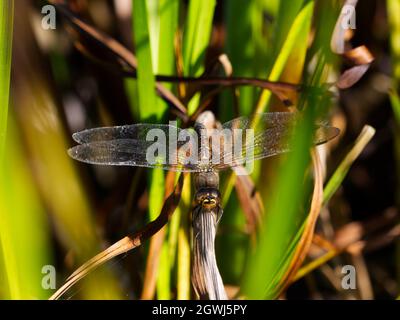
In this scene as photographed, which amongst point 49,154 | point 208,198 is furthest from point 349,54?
point 49,154

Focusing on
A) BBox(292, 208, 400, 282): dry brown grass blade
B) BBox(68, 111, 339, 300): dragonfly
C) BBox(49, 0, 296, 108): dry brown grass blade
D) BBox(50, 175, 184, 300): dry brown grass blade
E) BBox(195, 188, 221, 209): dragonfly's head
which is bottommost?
BBox(50, 175, 184, 300): dry brown grass blade

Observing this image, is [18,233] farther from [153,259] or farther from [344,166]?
[344,166]

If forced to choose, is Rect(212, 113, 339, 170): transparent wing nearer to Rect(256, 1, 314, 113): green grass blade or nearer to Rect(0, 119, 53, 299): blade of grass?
Rect(256, 1, 314, 113): green grass blade

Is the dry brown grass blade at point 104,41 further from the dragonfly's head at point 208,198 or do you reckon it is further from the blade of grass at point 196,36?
the dragonfly's head at point 208,198

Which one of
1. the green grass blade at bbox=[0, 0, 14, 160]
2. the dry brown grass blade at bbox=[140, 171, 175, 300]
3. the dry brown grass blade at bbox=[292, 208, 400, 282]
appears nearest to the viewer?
the green grass blade at bbox=[0, 0, 14, 160]

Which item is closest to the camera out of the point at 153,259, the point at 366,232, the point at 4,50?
the point at 4,50

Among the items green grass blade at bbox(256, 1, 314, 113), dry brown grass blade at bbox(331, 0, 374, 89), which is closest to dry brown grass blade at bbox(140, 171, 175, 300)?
green grass blade at bbox(256, 1, 314, 113)
